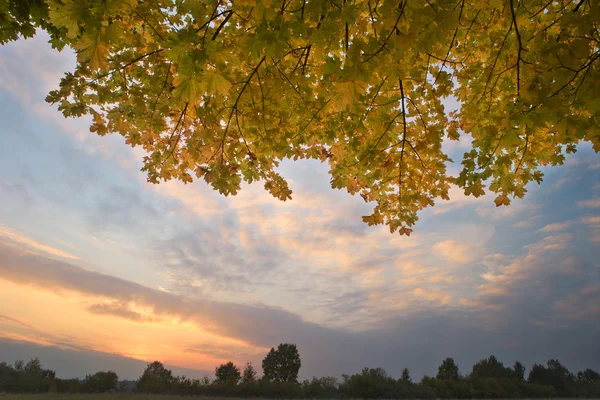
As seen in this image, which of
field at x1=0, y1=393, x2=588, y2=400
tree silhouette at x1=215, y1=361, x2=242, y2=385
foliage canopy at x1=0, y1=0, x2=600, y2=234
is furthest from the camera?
tree silhouette at x1=215, y1=361, x2=242, y2=385

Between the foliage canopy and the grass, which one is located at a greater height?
the foliage canopy

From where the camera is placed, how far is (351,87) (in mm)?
2590

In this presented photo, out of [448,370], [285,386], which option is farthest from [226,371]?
[448,370]

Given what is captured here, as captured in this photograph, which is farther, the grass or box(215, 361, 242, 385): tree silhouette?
box(215, 361, 242, 385): tree silhouette

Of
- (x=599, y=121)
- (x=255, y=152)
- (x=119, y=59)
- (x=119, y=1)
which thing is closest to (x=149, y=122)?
(x=119, y=59)

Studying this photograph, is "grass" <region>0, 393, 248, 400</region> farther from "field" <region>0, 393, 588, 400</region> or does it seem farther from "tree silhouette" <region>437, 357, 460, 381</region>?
"tree silhouette" <region>437, 357, 460, 381</region>

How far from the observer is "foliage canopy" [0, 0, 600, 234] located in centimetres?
293

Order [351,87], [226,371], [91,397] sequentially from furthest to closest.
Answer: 1. [226,371]
2. [91,397]
3. [351,87]

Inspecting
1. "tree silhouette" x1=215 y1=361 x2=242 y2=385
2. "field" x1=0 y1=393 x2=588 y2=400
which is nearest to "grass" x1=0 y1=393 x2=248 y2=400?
"field" x1=0 y1=393 x2=588 y2=400

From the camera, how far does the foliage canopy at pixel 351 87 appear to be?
2.93 meters

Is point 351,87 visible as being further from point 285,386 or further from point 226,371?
point 226,371

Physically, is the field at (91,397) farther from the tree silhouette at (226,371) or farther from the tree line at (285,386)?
the tree silhouette at (226,371)

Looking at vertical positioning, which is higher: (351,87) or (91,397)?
(351,87)

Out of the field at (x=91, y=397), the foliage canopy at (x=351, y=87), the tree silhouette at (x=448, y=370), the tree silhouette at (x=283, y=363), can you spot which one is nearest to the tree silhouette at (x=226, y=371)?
the tree silhouette at (x=283, y=363)
